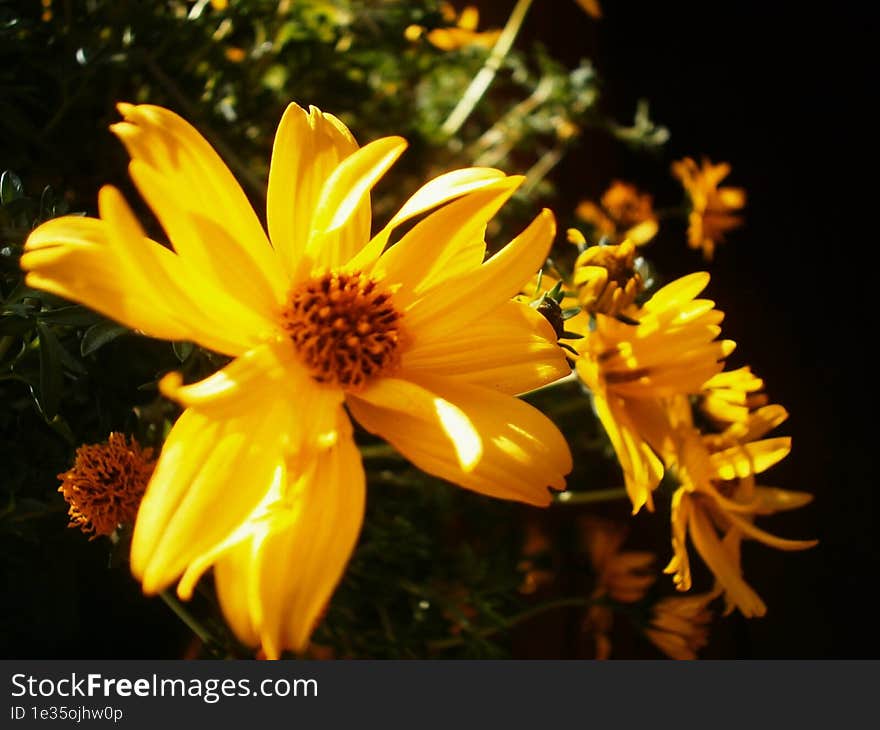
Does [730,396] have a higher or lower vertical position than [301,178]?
lower

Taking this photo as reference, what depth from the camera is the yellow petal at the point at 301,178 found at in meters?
0.42

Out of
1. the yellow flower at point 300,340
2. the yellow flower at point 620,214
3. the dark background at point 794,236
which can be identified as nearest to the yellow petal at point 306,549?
the yellow flower at point 300,340

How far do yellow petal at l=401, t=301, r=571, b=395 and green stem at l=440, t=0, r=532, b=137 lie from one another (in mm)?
513

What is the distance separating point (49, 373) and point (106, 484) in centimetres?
7

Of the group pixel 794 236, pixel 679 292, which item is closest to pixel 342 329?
pixel 679 292

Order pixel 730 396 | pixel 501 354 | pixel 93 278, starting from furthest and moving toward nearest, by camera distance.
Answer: pixel 730 396
pixel 501 354
pixel 93 278

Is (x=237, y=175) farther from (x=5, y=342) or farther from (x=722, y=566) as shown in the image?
(x=722, y=566)

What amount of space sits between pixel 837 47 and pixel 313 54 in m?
0.74

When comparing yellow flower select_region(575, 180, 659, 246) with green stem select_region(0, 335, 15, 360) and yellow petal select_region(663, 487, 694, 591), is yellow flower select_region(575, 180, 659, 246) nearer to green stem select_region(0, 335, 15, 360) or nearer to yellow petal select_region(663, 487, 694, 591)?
yellow petal select_region(663, 487, 694, 591)

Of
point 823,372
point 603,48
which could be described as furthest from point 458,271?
point 603,48

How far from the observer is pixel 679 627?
2.42 feet

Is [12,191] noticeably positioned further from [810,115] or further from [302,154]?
[810,115]

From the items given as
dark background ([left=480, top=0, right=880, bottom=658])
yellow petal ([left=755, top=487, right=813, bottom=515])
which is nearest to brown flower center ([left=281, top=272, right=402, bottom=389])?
yellow petal ([left=755, top=487, right=813, bottom=515])

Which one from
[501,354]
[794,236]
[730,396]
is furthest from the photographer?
[794,236]
